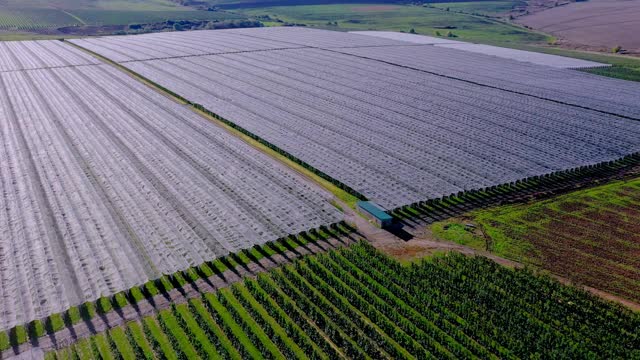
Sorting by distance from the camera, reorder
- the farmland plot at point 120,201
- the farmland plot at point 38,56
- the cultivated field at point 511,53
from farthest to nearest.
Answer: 1. the cultivated field at point 511,53
2. the farmland plot at point 38,56
3. the farmland plot at point 120,201

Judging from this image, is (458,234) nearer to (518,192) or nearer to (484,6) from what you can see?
(518,192)

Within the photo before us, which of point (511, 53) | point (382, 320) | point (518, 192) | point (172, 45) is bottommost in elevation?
point (382, 320)

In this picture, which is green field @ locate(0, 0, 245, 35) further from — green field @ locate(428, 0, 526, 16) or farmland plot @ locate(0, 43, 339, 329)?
farmland plot @ locate(0, 43, 339, 329)

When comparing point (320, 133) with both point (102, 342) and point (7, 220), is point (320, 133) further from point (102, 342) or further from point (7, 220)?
point (102, 342)

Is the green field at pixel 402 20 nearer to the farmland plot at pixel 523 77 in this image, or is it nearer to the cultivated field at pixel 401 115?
the farmland plot at pixel 523 77

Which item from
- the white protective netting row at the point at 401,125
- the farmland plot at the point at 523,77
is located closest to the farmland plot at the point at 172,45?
the white protective netting row at the point at 401,125

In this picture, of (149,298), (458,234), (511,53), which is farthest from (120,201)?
(511,53)
